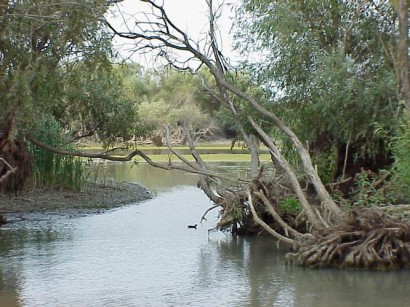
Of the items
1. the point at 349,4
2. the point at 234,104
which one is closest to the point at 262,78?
the point at 234,104

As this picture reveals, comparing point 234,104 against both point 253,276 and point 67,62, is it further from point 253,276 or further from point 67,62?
point 253,276

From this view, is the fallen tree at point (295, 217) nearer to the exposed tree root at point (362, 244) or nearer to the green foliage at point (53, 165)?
the exposed tree root at point (362, 244)

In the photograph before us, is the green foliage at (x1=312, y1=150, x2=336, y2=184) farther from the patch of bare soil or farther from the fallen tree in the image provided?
the patch of bare soil

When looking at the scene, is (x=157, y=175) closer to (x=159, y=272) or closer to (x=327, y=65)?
(x=327, y=65)

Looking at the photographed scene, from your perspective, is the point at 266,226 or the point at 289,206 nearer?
the point at 266,226

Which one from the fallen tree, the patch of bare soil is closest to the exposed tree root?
the fallen tree

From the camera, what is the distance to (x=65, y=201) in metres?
17.7

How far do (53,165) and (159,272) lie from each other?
9079mm

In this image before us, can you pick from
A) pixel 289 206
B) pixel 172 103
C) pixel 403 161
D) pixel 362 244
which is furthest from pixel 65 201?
pixel 172 103

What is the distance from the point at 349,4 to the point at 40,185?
359 inches

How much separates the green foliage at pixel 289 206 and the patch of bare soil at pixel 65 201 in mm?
5448

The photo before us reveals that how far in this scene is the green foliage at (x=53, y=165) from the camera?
57.3 feet

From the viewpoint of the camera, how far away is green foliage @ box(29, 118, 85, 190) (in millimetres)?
17453

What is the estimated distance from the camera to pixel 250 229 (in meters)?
13.1
